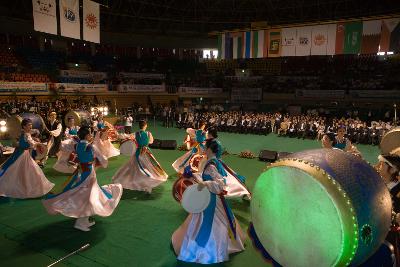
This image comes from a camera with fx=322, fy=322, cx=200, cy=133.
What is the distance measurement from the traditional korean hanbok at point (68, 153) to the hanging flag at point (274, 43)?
12.4 metres

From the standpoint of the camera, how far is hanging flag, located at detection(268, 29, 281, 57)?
17.6 m

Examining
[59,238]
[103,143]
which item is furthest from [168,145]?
[59,238]

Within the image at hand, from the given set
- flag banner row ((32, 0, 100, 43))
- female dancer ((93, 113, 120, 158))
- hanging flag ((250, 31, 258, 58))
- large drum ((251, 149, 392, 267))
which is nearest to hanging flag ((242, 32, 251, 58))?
hanging flag ((250, 31, 258, 58))

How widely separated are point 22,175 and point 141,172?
2567 millimetres

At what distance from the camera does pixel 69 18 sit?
13344 mm

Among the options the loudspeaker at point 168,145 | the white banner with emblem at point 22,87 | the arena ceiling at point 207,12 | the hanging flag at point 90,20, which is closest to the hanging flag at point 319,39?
the arena ceiling at point 207,12

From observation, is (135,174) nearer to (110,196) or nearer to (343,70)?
(110,196)

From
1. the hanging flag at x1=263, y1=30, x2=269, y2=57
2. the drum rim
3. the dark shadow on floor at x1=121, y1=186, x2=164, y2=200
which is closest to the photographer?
the drum rim

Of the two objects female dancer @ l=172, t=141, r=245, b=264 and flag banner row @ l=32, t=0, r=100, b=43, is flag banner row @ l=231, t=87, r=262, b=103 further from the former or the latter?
female dancer @ l=172, t=141, r=245, b=264

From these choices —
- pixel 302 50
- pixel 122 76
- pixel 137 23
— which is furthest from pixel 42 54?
pixel 302 50

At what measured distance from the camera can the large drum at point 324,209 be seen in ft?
7.61

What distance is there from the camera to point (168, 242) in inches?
205

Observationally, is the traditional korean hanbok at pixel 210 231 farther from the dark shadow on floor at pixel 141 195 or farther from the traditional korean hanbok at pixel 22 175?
the traditional korean hanbok at pixel 22 175

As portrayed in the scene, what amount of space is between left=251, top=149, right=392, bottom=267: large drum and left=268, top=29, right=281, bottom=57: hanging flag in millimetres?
16152
